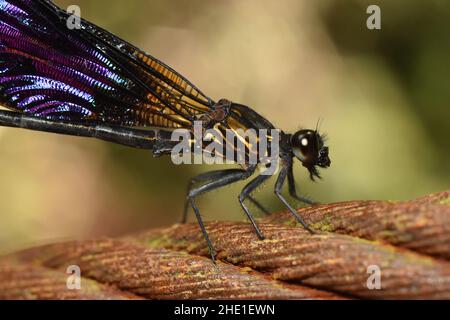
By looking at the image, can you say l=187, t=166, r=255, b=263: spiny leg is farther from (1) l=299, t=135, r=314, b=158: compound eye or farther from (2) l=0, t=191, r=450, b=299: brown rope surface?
(2) l=0, t=191, r=450, b=299: brown rope surface

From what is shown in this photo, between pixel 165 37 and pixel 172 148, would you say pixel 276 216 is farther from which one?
pixel 165 37

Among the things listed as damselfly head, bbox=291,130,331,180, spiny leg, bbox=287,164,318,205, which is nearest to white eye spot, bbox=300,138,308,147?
damselfly head, bbox=291,130,331,180

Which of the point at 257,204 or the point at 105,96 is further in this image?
the point at 257,204

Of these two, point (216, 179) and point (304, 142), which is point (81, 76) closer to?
point (216, 179)

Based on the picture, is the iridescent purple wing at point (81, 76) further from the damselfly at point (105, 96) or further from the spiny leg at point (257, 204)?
the spiny leg at point (257, 204)

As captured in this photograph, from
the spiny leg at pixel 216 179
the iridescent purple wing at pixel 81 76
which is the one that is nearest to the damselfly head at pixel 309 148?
the spiny leg at pixel 216 179

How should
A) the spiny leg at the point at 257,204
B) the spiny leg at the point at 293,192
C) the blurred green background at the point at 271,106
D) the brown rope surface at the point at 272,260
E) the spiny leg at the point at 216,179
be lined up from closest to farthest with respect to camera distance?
the brown rope surface at the point at 272,260, the spiny leg at the point at 216,179, the spiny leg at the point at 293,192, the spiny leg at the point at 257,204, the blurred green background at the point at 271,106

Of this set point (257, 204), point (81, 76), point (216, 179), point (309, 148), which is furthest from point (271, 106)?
point (81, 76)

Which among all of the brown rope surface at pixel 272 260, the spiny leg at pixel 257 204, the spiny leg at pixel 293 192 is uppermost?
the spiny leg at pixel 293 192
